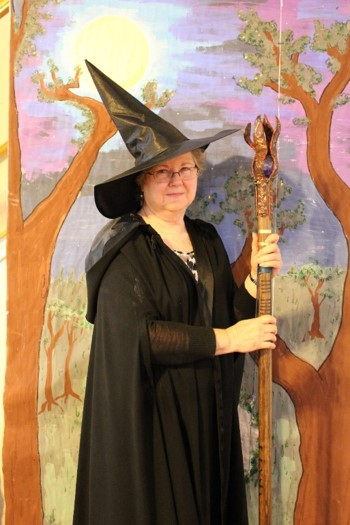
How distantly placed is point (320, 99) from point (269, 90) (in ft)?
0.59

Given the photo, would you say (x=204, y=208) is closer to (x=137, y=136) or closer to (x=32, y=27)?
(x=137, y=136)

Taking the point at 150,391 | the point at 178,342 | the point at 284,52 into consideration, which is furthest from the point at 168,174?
the point at 284,52

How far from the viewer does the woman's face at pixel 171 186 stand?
1.46 metres

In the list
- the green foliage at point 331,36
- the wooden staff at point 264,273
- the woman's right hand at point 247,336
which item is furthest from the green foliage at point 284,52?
the woman's right hand at point 247,336

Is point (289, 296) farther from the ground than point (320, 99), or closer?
closer

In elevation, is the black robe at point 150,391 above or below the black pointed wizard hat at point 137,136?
below

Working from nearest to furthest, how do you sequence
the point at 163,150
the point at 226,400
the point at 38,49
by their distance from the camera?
the point at 163,150
the point at 226,400
the point at 38,49

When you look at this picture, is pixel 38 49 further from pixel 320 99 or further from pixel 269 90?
pixel 320 99

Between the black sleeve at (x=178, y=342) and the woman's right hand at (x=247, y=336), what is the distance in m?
0.04

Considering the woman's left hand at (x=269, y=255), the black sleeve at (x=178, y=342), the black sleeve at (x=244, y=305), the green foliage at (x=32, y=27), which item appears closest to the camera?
the black sleeve at (x=178, y=342)

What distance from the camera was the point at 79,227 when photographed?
180 cm

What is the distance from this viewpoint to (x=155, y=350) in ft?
4.51

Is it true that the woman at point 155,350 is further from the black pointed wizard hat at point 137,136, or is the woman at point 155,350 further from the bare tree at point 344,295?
the bare tree at point 344,295

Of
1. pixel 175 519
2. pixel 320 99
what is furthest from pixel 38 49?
pixel 175 519
